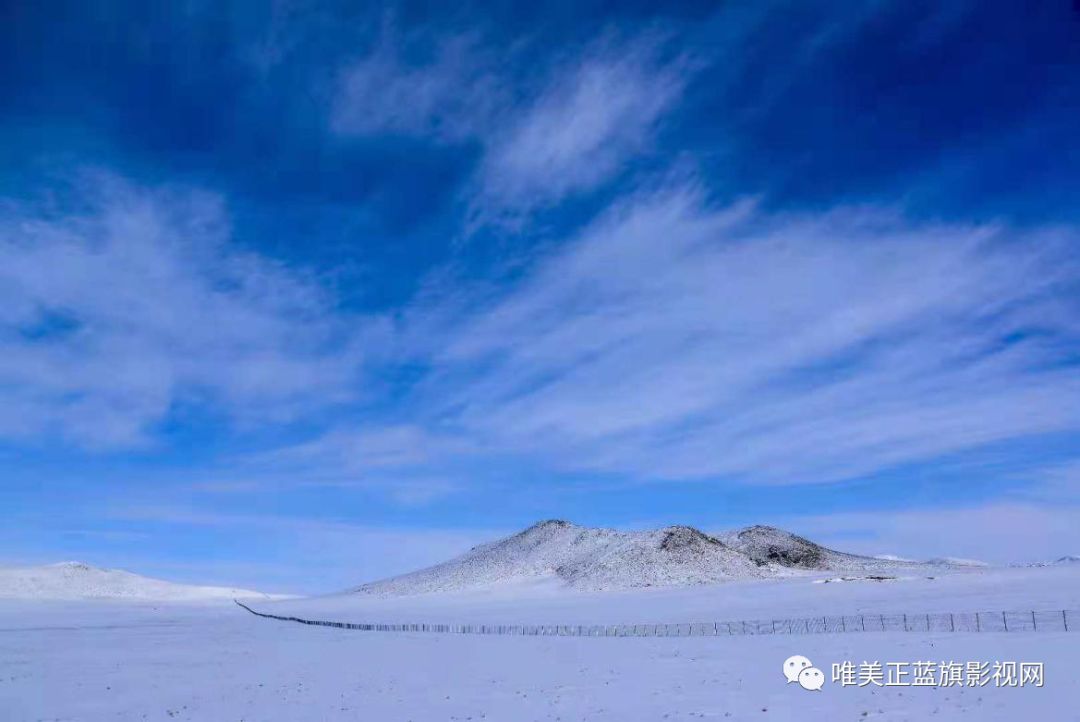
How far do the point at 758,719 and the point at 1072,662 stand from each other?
13.4 metres

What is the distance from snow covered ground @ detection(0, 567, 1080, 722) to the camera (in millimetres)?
29031

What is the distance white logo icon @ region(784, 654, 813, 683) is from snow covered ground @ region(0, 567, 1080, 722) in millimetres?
533

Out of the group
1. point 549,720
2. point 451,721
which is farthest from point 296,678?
point 549,720

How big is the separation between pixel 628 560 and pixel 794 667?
116651 millimetres

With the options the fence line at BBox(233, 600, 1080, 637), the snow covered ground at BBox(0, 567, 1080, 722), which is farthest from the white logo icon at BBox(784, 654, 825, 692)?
the fence line at BBox(233, 600, 1080, 637)

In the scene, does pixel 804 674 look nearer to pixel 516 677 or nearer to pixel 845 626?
pixel 516 677

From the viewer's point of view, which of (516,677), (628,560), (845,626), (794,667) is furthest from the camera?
(628,560)


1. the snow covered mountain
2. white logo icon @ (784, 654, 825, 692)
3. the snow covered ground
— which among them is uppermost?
the snow covered mountain

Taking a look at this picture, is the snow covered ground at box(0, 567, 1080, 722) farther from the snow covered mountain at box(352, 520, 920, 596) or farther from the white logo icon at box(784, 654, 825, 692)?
the snow covered mountain at box(352, 520, 920, 596)

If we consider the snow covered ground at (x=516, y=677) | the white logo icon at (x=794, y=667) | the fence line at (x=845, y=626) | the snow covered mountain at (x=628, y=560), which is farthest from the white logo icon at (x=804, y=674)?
the snow covered mountain at (x=628, y=560)

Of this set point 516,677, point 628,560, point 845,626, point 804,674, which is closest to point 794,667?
point 804,674

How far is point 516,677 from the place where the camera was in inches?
1607

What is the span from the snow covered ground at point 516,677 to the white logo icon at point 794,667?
1.75ft

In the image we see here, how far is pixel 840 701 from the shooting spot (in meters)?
29.2
